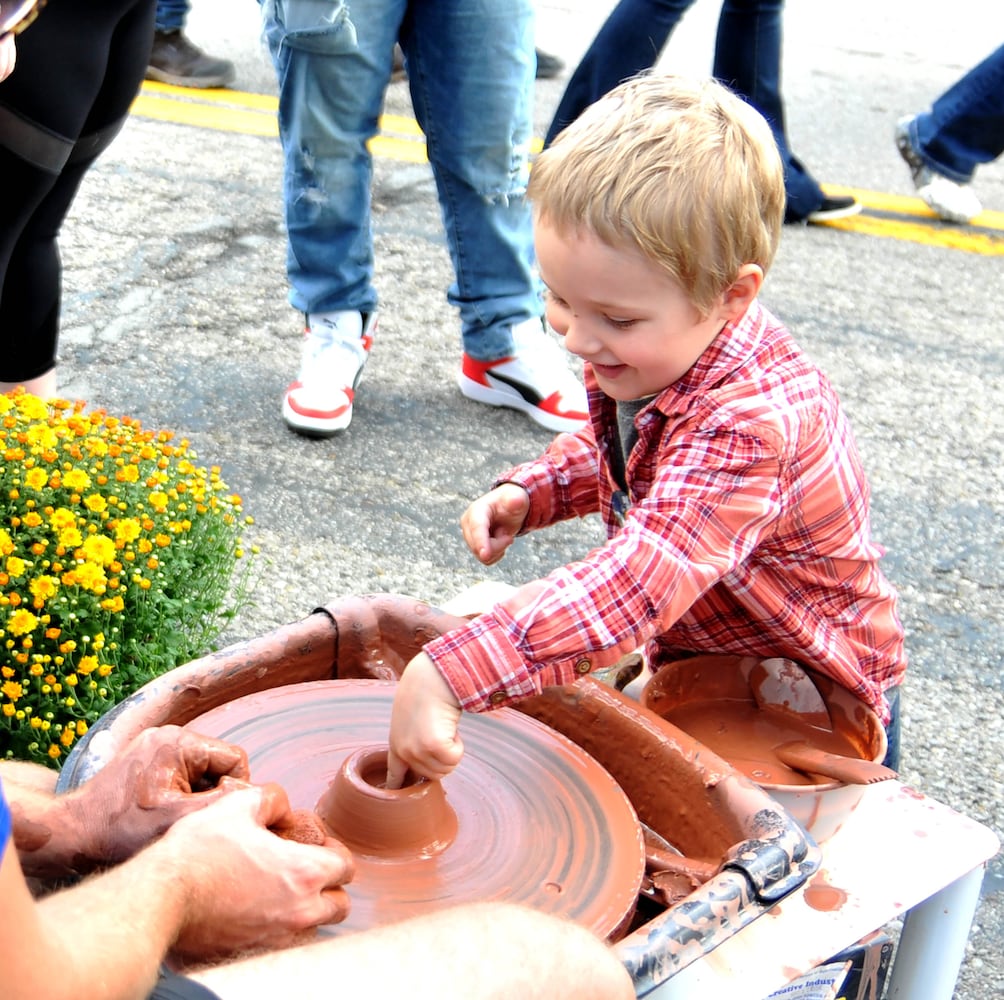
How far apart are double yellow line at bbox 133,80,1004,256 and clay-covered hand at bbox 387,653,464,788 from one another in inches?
151

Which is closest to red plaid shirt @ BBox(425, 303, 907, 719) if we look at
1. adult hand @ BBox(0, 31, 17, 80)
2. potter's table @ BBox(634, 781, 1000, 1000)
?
potter's table @ BBox(634, 781, 1000, 1000)

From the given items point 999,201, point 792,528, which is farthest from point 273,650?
point 999,201

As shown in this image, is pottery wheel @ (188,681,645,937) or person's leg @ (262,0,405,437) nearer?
pottery wheel @ (188,681,645,937)

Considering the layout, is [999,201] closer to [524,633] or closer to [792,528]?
[792,528]

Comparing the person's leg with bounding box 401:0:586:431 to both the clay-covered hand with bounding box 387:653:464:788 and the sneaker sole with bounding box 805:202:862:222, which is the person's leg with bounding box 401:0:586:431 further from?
the sneaker sole with bounding box 805:202:862:222

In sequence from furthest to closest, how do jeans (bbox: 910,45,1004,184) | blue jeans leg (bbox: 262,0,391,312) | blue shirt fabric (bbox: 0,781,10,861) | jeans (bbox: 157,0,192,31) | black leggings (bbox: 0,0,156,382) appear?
jeans (bbox: 157,0,192,31) → jeans (bbox: 910,45,1004,184) → blue jeans leg (bbox: 262,0,391,312) → black leggings (bbox: 0,0,156,382) → blue shirt fabric (bbox: 0,781,10,861)

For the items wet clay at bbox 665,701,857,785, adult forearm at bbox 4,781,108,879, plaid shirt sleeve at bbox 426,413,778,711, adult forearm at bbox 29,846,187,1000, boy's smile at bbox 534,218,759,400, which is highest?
boy's smile at bbox 534,218,759,400

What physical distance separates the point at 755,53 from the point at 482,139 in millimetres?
1870

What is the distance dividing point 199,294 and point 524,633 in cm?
269

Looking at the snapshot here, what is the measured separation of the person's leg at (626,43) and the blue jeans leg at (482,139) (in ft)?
4.25

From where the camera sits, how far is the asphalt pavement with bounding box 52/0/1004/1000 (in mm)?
2805

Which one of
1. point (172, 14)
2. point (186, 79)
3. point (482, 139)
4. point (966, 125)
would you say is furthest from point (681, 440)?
point (172, 14)

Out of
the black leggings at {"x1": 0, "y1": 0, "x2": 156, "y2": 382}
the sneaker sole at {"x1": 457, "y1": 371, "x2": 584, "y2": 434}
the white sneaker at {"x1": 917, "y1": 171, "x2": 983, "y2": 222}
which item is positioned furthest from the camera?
the white sneaker at {"x1": 917, "y1": 171, "x2": 983, "y2": 222}

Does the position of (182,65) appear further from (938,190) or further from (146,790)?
(146,790)
